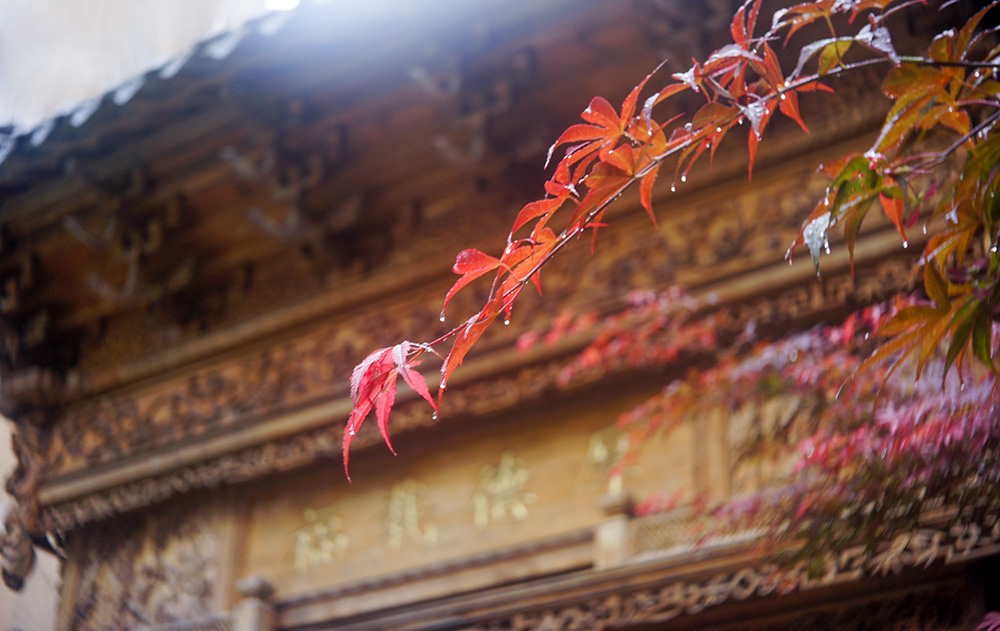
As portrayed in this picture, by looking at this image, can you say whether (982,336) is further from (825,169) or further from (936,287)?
(825,169)

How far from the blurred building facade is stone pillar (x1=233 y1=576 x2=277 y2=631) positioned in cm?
1

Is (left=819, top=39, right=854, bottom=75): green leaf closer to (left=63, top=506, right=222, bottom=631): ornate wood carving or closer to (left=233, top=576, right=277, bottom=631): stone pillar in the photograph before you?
(left=233, top=576, right=277, bottom=631): stone pillar

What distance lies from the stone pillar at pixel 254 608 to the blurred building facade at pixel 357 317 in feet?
0.04

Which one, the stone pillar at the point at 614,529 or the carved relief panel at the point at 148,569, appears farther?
the carved relief panel at the point at 148,569

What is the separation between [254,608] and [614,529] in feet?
5.01

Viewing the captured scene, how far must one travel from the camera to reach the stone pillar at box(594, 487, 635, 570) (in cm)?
355

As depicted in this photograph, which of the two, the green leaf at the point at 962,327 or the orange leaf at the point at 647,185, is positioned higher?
the orange leaf at the point at 647,185

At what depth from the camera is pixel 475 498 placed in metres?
4.14

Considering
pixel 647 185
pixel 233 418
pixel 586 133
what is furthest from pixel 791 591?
pixel 233 418

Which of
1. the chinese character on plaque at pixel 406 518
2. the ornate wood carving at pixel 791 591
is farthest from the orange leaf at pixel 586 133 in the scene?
the chinese character on plaque at pixel 406 518

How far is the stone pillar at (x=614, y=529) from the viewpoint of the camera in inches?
140

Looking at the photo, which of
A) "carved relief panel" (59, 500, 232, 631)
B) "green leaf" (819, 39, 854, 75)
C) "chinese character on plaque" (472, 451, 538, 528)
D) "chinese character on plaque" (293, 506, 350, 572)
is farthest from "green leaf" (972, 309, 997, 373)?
"carved relief panel" (59, 500, 232, 631)

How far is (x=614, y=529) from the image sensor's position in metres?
3.59

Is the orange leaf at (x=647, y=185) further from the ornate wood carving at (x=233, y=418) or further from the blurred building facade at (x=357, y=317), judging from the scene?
the ornate wood carving at (x=233, y=418)
